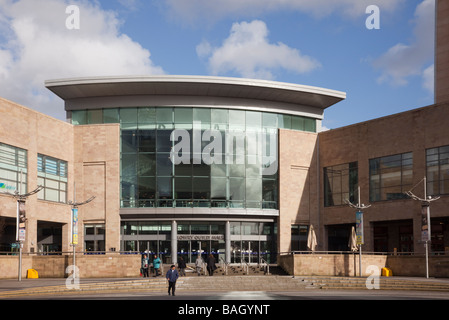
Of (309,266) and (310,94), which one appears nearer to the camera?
(309,266)

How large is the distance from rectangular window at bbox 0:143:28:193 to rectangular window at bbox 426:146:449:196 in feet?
89.8

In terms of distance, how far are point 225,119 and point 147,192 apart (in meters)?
8.44

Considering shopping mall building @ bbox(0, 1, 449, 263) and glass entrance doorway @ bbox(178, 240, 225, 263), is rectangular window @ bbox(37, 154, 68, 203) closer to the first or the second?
shopping mall building @ bbox(0, 1, 449, 263)

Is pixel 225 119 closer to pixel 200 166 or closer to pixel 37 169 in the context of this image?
pixel 200 166

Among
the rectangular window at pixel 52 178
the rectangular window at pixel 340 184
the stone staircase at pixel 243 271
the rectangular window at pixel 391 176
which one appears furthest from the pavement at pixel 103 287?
the rectangular window at pixel 340 184

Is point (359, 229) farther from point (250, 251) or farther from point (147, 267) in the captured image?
point (147, 267)

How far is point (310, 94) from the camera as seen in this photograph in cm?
5262

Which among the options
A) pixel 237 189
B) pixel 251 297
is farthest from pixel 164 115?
pixel 251 297

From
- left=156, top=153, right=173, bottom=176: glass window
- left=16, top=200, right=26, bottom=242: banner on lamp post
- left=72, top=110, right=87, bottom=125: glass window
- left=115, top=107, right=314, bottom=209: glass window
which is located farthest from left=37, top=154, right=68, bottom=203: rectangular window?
left=16, top=200, right=26, bottom=242: banner on lamp post

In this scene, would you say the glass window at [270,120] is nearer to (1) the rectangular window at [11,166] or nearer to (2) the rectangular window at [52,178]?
(2) the rectangular window at [52,178]

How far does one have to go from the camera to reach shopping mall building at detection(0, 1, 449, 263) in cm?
4922

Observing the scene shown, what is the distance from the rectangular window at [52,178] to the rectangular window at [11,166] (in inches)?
74.3

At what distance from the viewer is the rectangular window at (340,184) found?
5097 centimetres
